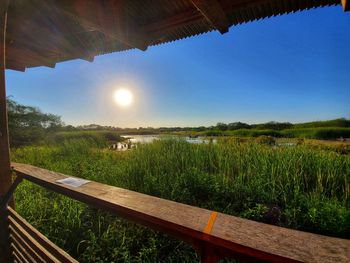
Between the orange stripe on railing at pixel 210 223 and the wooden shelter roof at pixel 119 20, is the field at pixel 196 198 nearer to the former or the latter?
the orange stripe on railing at pixel 210 223

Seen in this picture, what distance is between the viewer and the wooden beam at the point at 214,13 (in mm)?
1657

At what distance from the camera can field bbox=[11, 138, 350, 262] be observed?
276 cm

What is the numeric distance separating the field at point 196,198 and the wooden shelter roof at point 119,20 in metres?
2.37

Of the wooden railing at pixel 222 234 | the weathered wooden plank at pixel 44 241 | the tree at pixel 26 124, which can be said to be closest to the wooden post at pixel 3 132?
the weathered wooden plank at pixel 44 241

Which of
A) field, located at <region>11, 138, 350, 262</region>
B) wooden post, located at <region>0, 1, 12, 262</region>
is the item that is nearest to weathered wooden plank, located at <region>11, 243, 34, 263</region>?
wooden post, located at <region>0, 1, 12, 262</region>

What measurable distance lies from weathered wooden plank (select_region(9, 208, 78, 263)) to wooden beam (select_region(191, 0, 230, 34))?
2069 mm

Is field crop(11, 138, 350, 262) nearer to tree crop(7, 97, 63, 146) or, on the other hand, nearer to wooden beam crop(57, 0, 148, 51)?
wooden beam crop(57, 0, 148, 51)

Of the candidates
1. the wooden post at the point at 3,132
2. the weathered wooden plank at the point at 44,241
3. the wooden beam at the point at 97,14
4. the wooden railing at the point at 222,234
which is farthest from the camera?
the wooden post at the point at 3,132

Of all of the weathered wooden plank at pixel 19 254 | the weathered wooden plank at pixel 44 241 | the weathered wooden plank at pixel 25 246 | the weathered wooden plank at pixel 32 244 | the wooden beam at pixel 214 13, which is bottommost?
the weathered wooden plank at pixel 19 254

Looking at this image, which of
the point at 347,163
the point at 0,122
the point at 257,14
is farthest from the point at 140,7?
the point at 347,163

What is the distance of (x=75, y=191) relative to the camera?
1316 millimetres

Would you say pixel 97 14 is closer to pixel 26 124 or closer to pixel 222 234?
pixel 222 234

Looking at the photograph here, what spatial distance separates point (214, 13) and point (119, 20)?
2.91 feet

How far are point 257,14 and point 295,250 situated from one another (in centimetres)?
199
